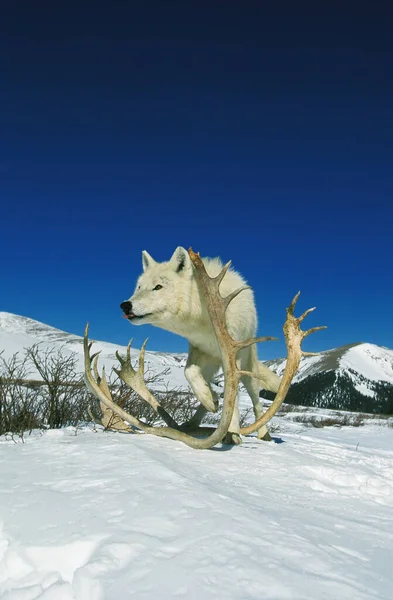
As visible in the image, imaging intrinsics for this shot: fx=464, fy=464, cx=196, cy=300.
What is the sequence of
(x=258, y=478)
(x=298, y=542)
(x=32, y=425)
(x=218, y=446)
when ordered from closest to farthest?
(x=298, y=542)
(x=258, y=478)
(x=218, y=446)
(x=32, y=425)

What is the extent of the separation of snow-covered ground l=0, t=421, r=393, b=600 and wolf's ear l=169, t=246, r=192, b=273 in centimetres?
209

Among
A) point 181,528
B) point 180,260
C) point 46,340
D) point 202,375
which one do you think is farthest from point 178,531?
point 46,340

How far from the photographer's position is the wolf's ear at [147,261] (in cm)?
547

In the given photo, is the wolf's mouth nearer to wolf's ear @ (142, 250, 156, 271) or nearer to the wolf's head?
the wolf's head

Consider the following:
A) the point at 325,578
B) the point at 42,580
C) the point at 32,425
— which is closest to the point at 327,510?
the point at 325,578

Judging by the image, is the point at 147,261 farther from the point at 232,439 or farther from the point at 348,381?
the point at 348,381

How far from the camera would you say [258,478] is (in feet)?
11.9

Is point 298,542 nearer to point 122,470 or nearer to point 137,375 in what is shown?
point 122,470

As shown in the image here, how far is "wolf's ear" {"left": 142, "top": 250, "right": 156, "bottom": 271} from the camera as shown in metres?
5.47

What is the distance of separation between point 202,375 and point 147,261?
4.90 feet

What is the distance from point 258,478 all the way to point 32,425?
3544 millimetres

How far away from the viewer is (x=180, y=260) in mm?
5191

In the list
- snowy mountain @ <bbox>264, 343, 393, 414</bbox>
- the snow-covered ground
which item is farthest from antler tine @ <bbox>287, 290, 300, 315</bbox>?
snowy mountain @ <bbox>264, 343, 393, 414</bbox>

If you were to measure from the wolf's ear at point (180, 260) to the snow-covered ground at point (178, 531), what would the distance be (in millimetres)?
2092
